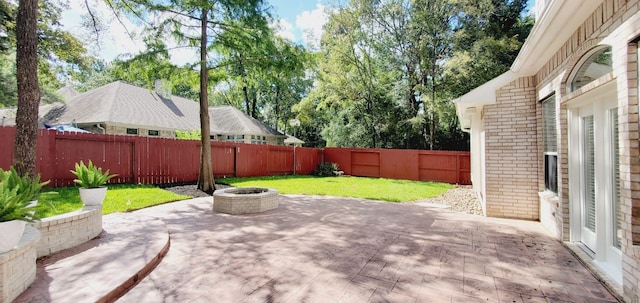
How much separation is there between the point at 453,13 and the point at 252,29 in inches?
522

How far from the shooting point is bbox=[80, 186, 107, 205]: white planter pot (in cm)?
435

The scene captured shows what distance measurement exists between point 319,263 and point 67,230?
3.17 metres

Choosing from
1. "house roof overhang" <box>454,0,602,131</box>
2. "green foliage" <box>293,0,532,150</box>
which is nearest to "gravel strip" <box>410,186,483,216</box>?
"house roof overhang" <box>454,0,602,131</box>

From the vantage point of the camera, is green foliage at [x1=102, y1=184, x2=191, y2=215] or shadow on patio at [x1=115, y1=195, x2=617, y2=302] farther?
green foliage at [x1=102, y1=184, x2=191, y2=215]

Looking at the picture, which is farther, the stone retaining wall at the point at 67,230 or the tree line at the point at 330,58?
the tree line at the point at 330,58

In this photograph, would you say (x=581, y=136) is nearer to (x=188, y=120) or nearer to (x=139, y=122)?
(x=139, y=122)

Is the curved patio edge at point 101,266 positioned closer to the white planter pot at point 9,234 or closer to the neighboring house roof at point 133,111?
the white planter pot at point 9,234

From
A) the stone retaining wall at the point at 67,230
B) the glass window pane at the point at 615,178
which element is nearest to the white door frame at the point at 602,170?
the glass window pane at the point at 615,178

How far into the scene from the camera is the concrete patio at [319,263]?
274cm

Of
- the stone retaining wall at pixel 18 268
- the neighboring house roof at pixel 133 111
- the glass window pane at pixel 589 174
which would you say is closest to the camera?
the stone retaining wall at pixel 18 268

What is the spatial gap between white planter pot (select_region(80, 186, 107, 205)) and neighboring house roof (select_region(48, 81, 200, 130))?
36.7ft

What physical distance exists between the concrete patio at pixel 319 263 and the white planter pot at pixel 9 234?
47 cm

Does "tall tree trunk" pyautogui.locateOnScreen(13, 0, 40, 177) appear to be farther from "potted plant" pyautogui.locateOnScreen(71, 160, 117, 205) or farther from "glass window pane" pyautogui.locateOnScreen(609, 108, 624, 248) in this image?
"glass window pane" pyautogui.locateOnScreen(609, 108, 624, 248)

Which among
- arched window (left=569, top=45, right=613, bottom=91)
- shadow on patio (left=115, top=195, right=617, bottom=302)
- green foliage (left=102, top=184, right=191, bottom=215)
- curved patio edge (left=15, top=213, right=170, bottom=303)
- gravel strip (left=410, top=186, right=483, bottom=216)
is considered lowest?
gravel strip (left=410, top=186, right=483, bottom=216)
